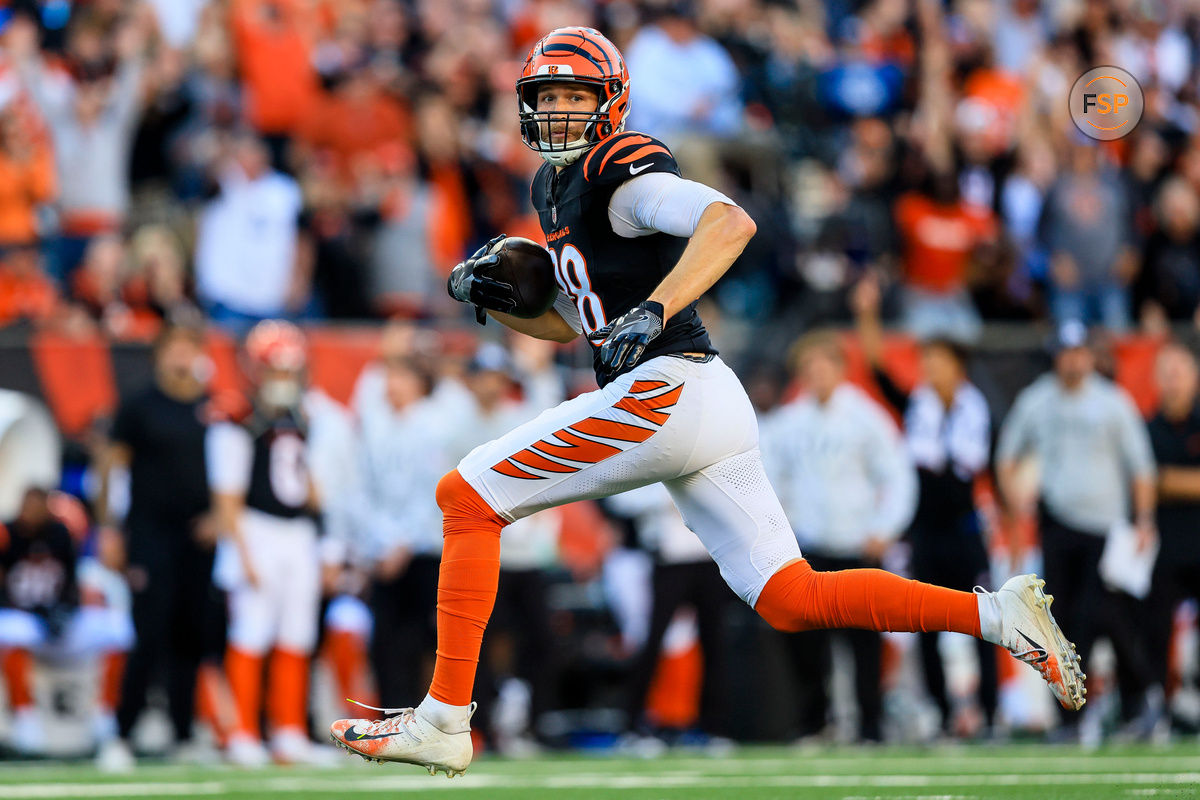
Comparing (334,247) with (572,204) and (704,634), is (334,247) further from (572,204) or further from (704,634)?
(572,204)

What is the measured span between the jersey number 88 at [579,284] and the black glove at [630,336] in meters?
0.46

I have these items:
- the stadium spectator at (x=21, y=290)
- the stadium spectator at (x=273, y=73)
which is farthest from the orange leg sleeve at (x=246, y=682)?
the stadium spectator at (x=273, y=73)

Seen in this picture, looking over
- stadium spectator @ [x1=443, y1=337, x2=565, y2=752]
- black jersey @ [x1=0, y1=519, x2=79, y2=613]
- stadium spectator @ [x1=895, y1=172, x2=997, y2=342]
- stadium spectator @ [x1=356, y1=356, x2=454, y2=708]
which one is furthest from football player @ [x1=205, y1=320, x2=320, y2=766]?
stadium spectator @ [x1=895, y1=172, x2=997, y2=342]

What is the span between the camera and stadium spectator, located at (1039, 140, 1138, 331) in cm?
1123

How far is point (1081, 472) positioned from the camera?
8.97 m

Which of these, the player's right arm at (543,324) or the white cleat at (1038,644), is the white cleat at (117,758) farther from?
the white cleat at (1038,644)

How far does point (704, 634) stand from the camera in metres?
8.82

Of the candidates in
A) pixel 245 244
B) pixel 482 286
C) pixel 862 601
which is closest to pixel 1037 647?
pixel 862 601

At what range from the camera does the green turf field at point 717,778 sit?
5543mm

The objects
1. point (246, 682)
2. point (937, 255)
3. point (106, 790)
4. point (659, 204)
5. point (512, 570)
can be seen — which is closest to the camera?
point (659, 204)

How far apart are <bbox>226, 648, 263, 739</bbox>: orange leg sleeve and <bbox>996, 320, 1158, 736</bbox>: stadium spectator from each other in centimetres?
425

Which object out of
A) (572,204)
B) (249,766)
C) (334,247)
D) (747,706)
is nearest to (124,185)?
(334,247)

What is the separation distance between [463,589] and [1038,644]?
158 cm

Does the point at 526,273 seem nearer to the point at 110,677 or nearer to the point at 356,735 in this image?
the point at 356,735
